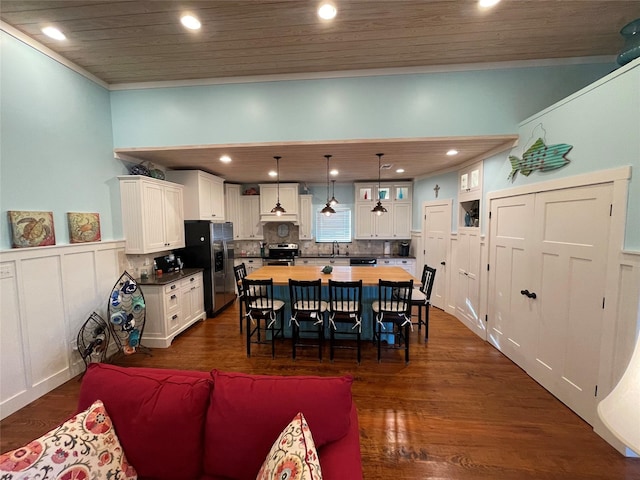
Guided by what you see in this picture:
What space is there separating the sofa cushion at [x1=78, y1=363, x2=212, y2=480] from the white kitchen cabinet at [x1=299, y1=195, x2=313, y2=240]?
500 centimetres

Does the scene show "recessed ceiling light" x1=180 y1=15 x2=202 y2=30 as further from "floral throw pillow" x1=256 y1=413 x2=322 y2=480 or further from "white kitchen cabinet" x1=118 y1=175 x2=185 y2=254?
"floral throw pillow" x1=256 y1=413 x2=322 y2=480

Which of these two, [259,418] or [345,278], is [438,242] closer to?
[345,278]

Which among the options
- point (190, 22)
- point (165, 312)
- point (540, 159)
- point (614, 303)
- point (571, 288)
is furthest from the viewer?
point (165, 312)

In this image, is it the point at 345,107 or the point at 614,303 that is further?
the point at 345,107

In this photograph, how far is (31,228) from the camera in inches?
93.5

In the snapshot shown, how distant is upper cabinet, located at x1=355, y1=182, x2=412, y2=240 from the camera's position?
19.4ft

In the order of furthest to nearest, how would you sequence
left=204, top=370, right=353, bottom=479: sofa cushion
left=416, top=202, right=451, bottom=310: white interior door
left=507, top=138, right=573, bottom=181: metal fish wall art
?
left=416, top=202, right=451, bottom=310: white interior door
left=507, top=138, right=573, bottom=181: metal fish wall art
left=204, top=370, right=353, bottom=479: sofa cushion

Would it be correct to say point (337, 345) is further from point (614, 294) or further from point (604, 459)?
point (614, 294)

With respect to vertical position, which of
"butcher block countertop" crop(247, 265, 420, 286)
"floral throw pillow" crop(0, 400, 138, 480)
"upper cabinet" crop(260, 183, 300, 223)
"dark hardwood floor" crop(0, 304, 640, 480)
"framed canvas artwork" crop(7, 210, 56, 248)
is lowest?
"dark hardwood floor" crop(0, 304, 640, 480)

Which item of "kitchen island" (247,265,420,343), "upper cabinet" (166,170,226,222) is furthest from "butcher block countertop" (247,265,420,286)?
"upper cabinet" (166,170,226,222)

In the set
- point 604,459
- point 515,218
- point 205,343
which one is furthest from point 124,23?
point 604,459

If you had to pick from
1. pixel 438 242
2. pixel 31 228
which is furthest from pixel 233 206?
pixel 438 242

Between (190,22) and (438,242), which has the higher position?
(190,22)

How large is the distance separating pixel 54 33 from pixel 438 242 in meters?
5.80
